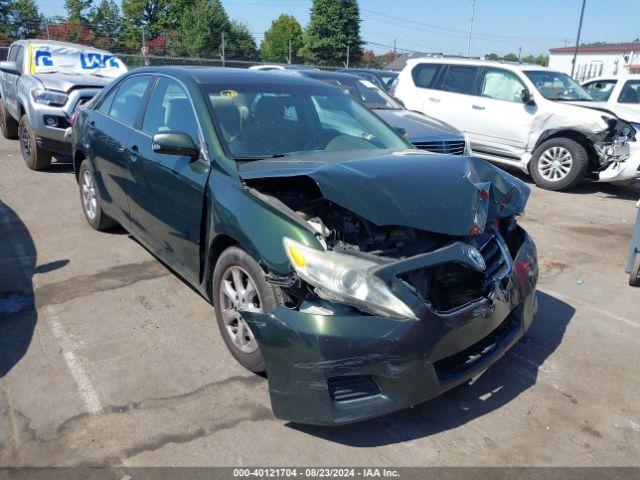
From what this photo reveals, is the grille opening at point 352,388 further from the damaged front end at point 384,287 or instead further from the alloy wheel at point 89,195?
the alloy wheel at point 89,195

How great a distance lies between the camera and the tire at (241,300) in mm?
2799

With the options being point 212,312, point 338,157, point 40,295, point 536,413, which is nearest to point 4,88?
point 40,295

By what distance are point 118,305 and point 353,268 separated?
7.71 ft

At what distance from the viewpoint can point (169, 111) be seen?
398 centimetres

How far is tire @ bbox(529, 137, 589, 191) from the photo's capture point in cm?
838

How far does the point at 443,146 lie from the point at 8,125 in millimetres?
8892

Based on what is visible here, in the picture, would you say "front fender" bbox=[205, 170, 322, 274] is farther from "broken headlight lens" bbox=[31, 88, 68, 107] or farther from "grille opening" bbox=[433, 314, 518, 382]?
"broken headlight lens" bbox=[31, 88, 68, 107]

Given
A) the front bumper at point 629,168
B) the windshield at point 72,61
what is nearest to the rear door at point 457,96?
the front bumper at point 629,168

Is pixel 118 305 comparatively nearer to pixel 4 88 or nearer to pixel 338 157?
pixel 338 157

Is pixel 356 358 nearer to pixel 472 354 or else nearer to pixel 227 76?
pixel 472 354

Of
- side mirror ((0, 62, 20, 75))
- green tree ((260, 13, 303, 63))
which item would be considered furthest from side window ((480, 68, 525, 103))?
green tree ((260, 13, 303, 63))

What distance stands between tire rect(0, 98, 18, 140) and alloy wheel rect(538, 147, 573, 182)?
396 inches

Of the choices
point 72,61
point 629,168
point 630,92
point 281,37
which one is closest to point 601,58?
point 281,37

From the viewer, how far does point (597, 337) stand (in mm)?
3895
